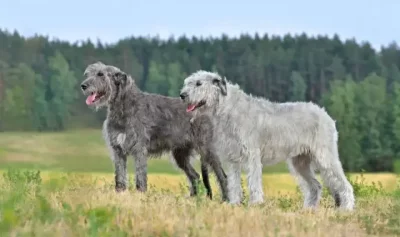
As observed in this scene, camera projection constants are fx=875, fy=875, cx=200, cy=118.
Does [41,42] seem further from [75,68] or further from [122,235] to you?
[122,235]

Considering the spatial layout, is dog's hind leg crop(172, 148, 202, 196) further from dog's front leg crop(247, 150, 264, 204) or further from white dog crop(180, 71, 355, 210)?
dog's front leg crop(247, 150, 264, 204)

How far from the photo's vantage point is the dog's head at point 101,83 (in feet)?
49.2

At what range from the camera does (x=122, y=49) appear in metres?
68.5

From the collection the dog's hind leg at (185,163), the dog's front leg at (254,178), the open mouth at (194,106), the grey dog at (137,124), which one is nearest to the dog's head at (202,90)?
the open mouth at (194,106)

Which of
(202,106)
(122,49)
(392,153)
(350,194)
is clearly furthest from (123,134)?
(122,49)

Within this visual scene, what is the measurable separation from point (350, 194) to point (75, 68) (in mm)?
48523

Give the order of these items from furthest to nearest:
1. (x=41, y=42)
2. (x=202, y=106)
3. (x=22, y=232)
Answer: (x=41, y=42)
(x=202, y=106)
(x=22, y=232)

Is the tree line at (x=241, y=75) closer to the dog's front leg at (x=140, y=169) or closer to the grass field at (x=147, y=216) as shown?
the dog's front leg at (x=140, y=169)

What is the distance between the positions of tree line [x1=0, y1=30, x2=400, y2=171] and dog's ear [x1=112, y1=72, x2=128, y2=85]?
3417 centimetres

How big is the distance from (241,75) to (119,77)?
48.8 metres

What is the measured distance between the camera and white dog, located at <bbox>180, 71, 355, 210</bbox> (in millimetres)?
14031

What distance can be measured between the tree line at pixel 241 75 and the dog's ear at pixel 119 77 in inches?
1345

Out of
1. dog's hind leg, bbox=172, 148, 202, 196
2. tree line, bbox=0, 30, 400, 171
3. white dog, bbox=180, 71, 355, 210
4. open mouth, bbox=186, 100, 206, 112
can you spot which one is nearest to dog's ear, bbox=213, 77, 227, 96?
white dog, bbox=180, 71, 355, 210

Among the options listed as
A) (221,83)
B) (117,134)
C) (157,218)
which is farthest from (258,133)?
(157,218)
